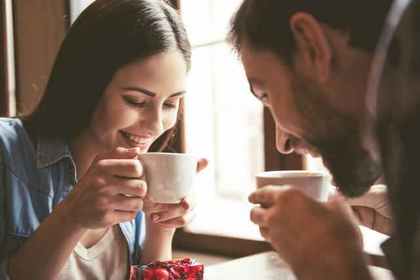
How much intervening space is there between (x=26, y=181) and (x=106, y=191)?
363 mm

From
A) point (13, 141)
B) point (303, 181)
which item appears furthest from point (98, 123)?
point (303, 181)

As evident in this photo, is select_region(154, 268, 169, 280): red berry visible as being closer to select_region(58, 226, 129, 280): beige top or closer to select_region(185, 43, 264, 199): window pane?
select_region(58, 226, 129, 280): beige top

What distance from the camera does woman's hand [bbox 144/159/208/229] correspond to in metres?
1.11

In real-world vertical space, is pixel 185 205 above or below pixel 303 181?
below

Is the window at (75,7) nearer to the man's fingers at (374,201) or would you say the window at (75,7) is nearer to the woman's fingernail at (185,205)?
the woman's fingernail at (185,205)

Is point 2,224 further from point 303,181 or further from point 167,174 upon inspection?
point 303,181

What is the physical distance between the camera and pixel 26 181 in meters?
1.19

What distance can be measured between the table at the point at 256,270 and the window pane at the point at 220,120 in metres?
0.79

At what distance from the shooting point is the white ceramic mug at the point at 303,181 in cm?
78

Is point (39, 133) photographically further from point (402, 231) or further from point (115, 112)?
point (402, 231)

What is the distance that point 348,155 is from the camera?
76cm

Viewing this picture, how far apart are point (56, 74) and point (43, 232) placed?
19.7 inches

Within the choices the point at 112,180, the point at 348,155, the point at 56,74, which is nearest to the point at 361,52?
the point at 348,155

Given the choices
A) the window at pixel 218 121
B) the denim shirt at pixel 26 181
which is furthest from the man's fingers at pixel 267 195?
the window at pixel 218 121
